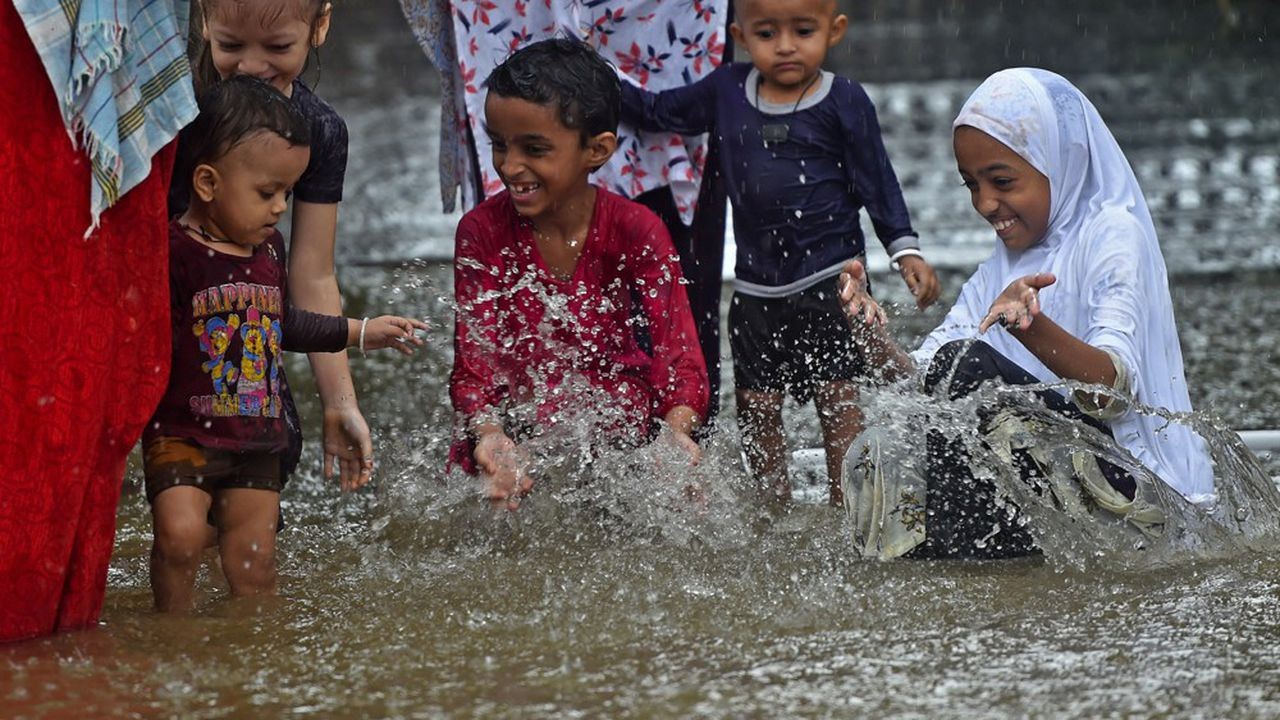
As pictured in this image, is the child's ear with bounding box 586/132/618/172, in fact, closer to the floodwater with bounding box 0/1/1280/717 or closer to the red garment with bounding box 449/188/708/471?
the red garment with bounding box 449/188/708/471

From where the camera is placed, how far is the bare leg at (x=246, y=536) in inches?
157

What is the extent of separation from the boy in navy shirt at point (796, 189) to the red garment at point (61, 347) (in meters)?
1.78

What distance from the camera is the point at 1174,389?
4.43 meters

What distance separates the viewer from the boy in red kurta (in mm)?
4504

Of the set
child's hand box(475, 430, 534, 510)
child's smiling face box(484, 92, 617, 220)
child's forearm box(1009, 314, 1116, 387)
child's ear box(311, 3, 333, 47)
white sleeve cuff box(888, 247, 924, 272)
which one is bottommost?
child's hand box(475, 430, 534, 510)

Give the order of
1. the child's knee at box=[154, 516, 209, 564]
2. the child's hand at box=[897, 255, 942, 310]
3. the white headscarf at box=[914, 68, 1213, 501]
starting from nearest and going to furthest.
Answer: the child's knee at box=[154, 516, 209, 564] → the white headscarf at box=[914, 68, 1213, 501] → the child's hand at box=[897, 255, 942, 310]

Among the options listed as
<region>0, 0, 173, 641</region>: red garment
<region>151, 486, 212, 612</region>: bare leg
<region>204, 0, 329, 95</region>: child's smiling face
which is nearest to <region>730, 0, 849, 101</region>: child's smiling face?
<region>204, 0, 329, 95</region>: child's smiling face

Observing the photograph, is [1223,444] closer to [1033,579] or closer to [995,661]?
[1033,579]

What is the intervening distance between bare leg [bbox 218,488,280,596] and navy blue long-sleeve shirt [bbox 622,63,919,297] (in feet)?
5.23

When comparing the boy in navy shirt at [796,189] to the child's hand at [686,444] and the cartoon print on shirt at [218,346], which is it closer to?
the child's hand at [686,444]

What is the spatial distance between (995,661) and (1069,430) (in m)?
0.96

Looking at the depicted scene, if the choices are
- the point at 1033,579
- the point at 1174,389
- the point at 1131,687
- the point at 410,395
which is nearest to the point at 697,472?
the point at 1033,579

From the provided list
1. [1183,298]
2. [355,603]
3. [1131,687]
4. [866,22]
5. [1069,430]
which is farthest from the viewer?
[866,22]

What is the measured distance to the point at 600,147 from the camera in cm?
461
